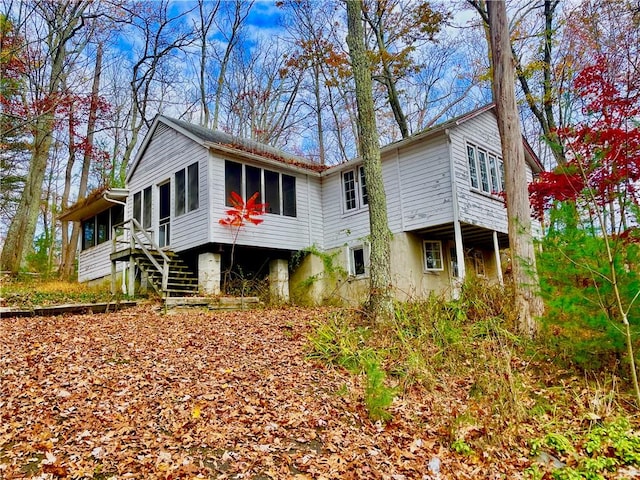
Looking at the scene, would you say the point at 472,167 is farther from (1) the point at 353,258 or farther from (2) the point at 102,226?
(2) the point at 102,226

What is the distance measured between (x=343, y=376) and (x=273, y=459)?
207 cm

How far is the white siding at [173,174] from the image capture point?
1208 centimetres

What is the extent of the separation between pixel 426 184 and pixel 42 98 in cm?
1293

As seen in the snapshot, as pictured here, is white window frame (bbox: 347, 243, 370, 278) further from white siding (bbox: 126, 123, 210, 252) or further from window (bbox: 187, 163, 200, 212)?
window (bbox: 187, 163, 200, 212)

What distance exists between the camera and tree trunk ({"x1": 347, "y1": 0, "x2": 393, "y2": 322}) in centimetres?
741

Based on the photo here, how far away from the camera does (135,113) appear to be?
22.5m

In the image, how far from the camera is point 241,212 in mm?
12062

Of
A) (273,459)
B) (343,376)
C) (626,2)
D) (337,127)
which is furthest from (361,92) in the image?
(337,127)

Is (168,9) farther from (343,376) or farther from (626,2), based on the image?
(343,376)

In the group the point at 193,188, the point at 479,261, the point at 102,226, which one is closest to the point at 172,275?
the point at 193,188

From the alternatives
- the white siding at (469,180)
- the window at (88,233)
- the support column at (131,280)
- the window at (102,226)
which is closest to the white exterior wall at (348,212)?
the white siding at (469,180)

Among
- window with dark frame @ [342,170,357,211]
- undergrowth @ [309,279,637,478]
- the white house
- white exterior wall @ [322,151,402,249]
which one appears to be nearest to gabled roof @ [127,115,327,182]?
the white house

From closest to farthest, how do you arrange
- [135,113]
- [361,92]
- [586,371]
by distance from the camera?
1. [586,371]
2. [361,92]
3. [135,113]

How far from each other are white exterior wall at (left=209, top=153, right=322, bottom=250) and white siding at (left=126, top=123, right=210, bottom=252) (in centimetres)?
25
